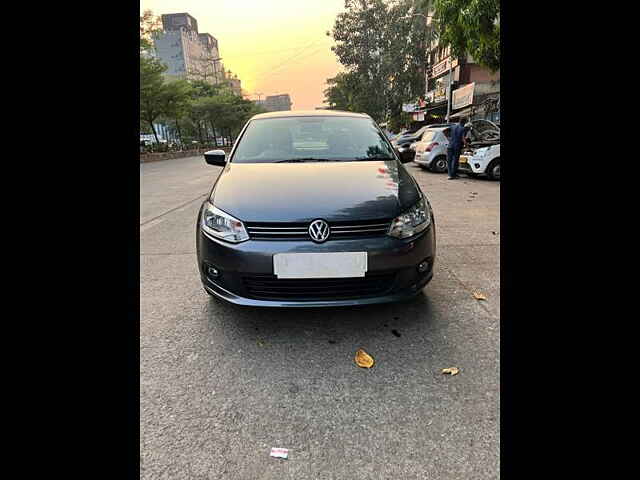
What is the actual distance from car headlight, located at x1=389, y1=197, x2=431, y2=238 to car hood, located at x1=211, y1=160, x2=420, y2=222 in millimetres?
42

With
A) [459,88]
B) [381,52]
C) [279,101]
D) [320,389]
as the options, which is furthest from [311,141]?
[279,101]

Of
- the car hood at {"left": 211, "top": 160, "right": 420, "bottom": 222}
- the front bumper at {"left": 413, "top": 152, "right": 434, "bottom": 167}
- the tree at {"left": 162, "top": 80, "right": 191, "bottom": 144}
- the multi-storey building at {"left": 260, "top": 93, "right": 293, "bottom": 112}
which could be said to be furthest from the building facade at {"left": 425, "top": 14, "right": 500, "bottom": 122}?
the multi-storey building at {"left": 260, "top": 93, "right": 293, "bottom": 112}

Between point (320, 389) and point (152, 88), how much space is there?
23403 millimetres

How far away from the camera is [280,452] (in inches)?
59.8

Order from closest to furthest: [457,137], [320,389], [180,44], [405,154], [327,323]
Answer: [320,389] < [327,323] < [405,154] < [457,137] < [180,44]

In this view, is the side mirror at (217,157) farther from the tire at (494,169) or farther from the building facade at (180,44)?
the building facade at (180,44)

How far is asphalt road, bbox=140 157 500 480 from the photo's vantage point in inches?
58.2

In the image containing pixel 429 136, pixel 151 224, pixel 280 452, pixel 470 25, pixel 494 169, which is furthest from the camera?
pixel 429 136

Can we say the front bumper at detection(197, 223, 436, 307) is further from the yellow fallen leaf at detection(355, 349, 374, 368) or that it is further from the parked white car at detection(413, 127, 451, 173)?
the parked white car at detection(413, 127, 451, 173)

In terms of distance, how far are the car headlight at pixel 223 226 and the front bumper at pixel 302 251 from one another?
0.04m

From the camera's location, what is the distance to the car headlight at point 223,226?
85.5 inches

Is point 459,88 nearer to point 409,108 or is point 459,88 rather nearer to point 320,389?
point 409,108

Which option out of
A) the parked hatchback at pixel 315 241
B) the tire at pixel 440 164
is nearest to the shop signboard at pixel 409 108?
the tire at pixel 440 164
